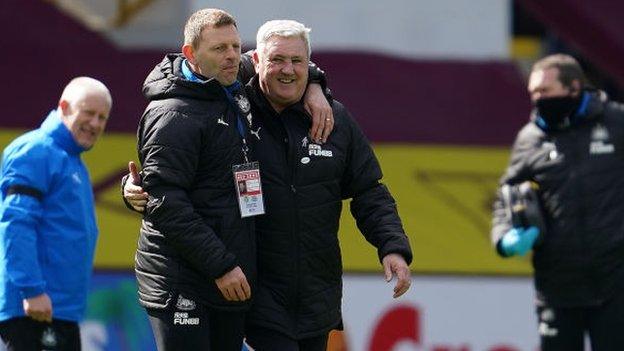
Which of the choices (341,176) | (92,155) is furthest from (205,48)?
(92,155)

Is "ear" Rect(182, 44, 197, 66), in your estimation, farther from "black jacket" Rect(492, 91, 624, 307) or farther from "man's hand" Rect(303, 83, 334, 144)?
"black jacket" Rect(492, 91, 624, 307)

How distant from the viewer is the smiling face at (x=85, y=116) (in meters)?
6.75

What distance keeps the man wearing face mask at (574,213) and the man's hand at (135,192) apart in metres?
2.53

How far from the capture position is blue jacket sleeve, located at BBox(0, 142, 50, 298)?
20.9 feet

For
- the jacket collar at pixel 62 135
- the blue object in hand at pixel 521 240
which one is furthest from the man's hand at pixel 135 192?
the blue object in hand at pixel 521 240

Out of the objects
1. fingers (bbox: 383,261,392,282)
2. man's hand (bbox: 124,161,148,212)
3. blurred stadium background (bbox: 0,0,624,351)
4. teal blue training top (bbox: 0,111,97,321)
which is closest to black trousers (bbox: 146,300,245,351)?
man's hand (bbox: 124,161,148,212)

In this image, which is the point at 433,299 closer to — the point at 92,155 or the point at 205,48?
the point at 92,155

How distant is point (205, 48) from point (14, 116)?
4490 mm

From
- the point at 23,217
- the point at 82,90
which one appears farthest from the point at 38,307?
the point at 82,90

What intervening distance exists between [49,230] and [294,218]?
149 centimetres

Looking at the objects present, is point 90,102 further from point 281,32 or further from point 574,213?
point 574,213

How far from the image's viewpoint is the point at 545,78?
7.62 metres

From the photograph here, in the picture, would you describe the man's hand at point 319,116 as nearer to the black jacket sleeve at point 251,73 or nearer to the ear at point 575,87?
the black jacket sleeve at point 251,73

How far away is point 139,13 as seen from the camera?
10352 mm
